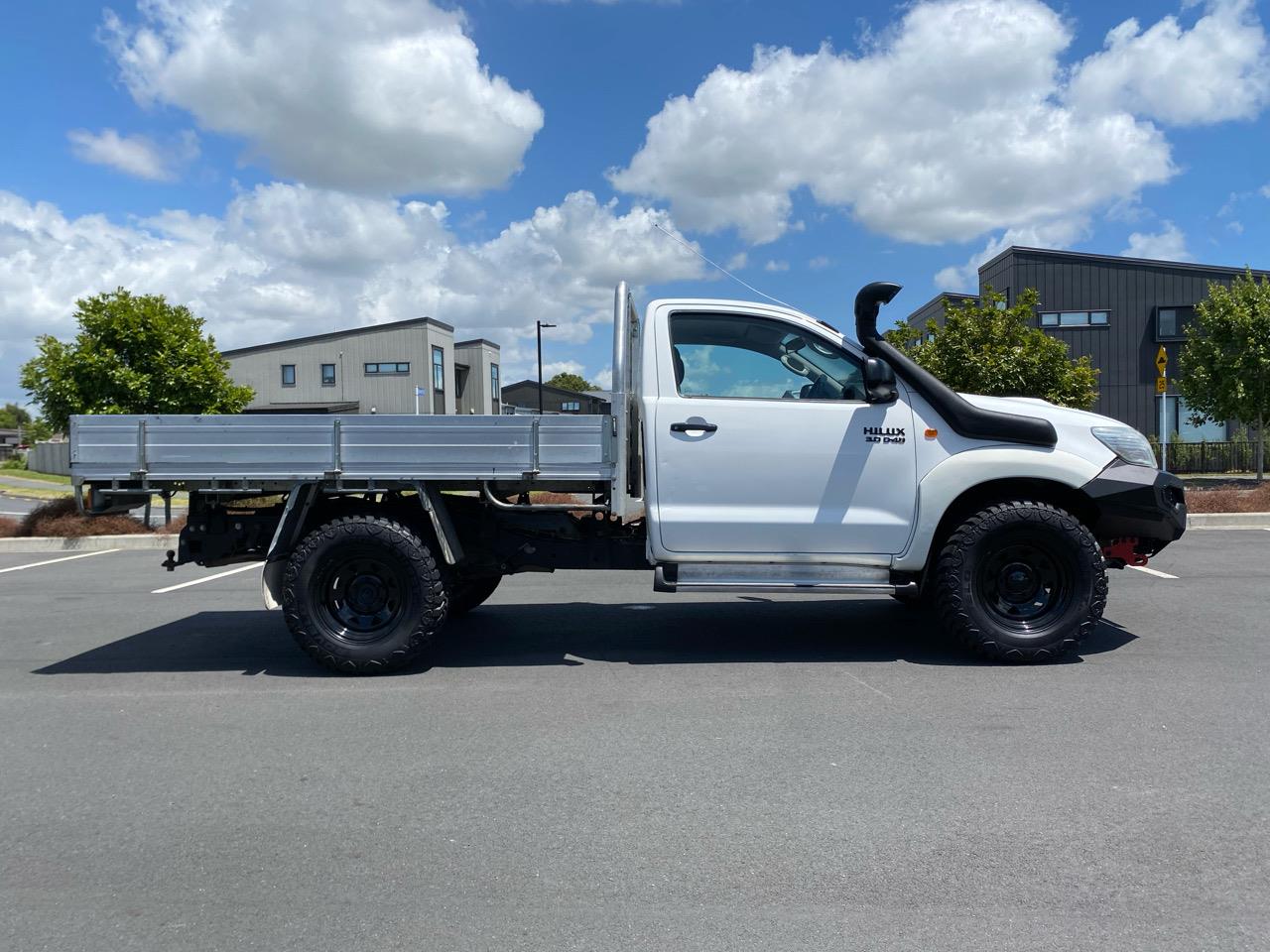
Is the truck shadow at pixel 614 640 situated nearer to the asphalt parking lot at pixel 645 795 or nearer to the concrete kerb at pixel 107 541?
the asphalt parking lot at pixel 645 795

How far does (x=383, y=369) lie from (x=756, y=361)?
45077 millimetres

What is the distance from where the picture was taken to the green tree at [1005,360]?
18.4 metres

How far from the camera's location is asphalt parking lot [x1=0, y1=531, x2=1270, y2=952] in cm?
297

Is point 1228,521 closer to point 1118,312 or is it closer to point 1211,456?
point 1211,456

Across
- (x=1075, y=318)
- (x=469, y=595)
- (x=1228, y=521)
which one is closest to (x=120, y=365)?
(x=469, y=595)

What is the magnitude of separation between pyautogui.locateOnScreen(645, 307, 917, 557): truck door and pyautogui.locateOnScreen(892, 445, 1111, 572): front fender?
94 mm

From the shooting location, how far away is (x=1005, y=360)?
18406 millimetres

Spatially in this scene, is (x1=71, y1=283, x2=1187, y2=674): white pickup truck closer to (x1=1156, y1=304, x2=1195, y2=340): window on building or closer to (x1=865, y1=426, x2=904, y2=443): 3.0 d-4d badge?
(x1=865, y1=426, x2=904, y2=443): 3.0 d-4d badge

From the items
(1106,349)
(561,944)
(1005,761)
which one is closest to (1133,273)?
(1106,349)

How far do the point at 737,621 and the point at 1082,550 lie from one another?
256cm

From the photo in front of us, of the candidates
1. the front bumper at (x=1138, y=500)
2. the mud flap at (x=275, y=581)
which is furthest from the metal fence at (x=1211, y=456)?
the mud flap at (x=275, y=581)

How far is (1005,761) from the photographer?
4.20 m

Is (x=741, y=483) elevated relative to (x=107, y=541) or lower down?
elevated

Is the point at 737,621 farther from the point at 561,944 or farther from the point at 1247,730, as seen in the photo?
the point at 561,944
